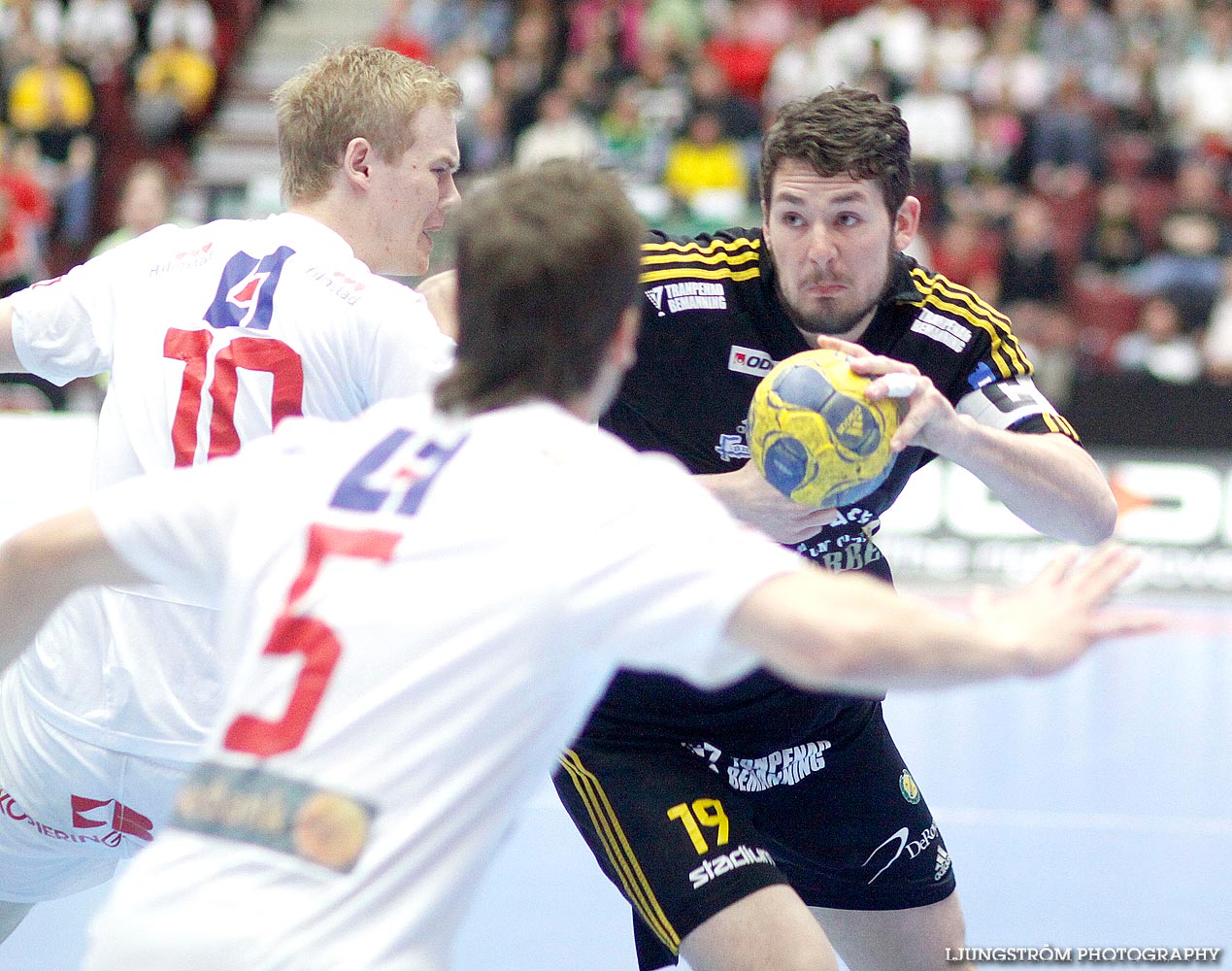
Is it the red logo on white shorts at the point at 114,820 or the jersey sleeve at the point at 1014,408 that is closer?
the red logo on white shorts at the point at 114,820

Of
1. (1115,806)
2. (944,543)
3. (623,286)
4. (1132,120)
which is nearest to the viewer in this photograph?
(623,286)

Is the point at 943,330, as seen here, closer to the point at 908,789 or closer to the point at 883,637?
the point at 908,789

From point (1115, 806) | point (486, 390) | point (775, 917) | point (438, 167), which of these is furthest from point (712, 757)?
point (1115, 806)

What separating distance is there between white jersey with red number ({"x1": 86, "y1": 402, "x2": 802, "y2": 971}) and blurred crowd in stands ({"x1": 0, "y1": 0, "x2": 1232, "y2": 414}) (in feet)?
33.3

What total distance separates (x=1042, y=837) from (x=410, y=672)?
170 inches

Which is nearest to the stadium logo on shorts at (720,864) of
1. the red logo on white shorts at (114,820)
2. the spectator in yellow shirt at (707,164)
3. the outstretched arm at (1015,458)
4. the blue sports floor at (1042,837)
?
the outstretched arm at (1015,458)

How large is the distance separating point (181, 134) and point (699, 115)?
530 cm

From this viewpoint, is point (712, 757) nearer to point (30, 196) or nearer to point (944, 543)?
point (944, 543)

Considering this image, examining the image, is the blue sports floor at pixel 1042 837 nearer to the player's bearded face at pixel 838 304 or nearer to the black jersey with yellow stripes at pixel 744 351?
the black jersey with yellow stripes at pixel 744 351

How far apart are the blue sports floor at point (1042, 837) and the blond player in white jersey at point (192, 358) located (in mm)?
1601

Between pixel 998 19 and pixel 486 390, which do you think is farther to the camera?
pixel 998 19

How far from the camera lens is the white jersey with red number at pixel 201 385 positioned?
2.98m

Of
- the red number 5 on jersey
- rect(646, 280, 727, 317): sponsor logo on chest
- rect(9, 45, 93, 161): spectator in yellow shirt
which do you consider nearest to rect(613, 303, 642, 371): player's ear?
the red number 5 on jersey

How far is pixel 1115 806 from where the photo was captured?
602cm
